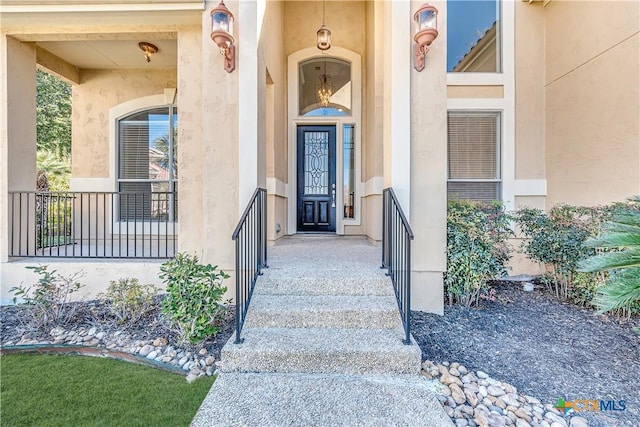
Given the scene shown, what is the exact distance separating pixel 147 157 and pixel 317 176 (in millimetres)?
3165

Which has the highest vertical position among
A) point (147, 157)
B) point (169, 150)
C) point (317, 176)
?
point (169, 150)

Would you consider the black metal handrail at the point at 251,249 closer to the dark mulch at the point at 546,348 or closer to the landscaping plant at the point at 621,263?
the dark mulch at the point at 546,348

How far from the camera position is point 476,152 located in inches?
213

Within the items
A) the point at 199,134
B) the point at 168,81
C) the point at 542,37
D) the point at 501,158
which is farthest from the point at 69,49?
the point at 542,37

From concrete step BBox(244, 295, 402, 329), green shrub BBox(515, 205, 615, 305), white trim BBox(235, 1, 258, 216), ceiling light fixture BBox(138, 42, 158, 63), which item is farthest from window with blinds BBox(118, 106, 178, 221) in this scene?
green shrub BBox(515, 205, 615, 305)

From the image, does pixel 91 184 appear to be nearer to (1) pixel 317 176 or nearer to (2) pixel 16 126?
(2) pixel 16 126

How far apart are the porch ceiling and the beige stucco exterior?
3cm

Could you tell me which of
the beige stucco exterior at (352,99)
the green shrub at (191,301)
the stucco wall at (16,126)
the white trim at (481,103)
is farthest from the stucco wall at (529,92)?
the stucco wall at (16,126)

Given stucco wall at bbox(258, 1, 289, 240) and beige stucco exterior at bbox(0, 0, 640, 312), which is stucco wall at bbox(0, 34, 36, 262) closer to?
beige stucco exterior at bbox(0, 0, 640, 312)

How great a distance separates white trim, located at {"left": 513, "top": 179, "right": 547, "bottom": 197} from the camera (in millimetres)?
5312

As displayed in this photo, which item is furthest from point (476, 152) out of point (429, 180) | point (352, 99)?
point (429, 180)

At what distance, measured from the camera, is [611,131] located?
14.3ft

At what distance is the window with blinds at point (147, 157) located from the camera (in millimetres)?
5684

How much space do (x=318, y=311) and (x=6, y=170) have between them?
173 inches
